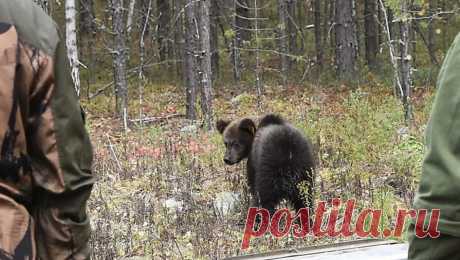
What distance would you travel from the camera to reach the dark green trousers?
147cm

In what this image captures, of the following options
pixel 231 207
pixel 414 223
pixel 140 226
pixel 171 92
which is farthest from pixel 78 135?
pixel 171 92

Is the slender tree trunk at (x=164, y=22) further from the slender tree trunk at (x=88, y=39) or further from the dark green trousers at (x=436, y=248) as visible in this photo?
the dark green trousers at (x=436, y=248)

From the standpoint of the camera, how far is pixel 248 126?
23.7 feet

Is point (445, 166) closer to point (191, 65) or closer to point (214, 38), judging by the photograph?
point (191, 65)

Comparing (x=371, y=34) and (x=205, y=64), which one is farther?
(x=371, y=34)

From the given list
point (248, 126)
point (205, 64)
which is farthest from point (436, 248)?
point (205, 64)

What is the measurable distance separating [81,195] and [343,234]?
160 inches

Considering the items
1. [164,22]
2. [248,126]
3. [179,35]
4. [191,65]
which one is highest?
[164,22]

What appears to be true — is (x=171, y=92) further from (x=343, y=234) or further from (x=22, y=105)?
(x=22, y=105)

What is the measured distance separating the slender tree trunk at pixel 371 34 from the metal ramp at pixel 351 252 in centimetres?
2200

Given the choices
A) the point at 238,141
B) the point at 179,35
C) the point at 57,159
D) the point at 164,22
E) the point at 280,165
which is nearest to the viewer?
the point at 57,159

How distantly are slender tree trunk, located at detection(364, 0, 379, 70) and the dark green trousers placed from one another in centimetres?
2446

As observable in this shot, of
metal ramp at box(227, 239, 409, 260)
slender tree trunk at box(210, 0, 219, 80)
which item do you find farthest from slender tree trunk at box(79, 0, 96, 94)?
metal ramp at box(227, 239, 409, 260)

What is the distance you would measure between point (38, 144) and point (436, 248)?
1054 mm
